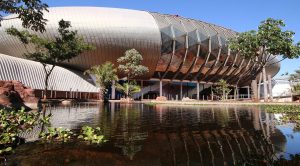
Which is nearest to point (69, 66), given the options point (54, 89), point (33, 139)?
point (54, 89)

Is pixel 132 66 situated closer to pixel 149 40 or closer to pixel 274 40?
pixel 149 40

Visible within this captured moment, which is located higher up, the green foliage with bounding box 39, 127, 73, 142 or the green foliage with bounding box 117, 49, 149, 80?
the green foliage with bounding box 117, 49, 149, 80

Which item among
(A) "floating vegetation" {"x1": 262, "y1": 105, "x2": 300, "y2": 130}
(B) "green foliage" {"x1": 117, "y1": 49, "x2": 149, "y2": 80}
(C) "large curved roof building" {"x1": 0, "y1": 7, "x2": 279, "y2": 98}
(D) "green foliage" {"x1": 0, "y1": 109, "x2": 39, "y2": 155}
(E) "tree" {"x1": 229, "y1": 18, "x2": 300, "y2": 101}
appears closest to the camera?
(D) "green foliage" {"x1": 0, "y1": 109, "x2": 39, "y2": 155}

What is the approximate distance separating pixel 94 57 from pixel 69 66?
23.2 ft

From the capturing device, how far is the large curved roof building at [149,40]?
60906mm

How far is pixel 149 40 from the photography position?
6338cm

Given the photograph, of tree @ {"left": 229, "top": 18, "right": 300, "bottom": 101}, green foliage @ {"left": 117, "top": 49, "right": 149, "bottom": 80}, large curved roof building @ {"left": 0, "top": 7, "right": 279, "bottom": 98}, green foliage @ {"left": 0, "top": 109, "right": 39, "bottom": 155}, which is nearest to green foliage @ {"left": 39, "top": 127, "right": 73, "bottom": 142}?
green foliage @ {"left": 0, "top": 109, "right": 39, "bottom": 155}

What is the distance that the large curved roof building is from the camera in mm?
60906

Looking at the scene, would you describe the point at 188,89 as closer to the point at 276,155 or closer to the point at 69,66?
the point at 69,66

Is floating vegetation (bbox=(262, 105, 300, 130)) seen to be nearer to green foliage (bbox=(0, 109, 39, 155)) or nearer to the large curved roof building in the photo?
green foliage (bbox=(0, 109, 39, 155))

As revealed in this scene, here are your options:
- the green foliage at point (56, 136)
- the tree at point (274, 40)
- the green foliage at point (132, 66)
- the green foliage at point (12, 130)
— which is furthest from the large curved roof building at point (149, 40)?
the green foliage at point (56, 136)

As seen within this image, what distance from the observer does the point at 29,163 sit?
580 cm

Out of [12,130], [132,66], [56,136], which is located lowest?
[56,136]

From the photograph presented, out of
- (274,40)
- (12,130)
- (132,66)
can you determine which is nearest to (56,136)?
(12,130)
